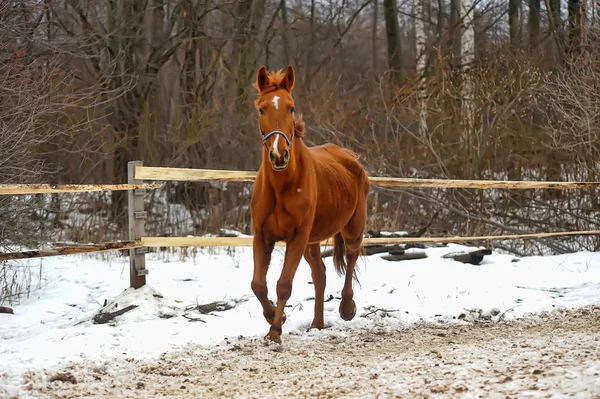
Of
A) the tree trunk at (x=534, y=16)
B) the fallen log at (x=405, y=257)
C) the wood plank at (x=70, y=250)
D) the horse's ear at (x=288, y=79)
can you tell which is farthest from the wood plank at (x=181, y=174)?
the tree trunk at (x=534, y=16)

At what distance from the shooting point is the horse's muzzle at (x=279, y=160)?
5305mm

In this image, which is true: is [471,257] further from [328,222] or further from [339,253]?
[328,222]

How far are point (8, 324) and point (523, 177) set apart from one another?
11187 mm

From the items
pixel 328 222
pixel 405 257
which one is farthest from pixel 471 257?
pixel 328 222

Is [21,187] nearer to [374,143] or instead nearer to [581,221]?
[374,143]

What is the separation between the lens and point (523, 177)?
14.7 m

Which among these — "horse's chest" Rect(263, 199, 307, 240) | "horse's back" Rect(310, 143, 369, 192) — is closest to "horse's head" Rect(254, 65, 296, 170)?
"horse's chest" Rect(263, 199, 307, 240)

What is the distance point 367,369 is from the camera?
4699mm

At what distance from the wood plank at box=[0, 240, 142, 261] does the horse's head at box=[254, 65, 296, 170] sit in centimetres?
220

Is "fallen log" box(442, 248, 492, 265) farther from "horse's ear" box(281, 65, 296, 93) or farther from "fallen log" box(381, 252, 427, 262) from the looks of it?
"horse's ear" box(281, 65, 296, 93)

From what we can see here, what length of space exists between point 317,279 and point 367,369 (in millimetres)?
2012

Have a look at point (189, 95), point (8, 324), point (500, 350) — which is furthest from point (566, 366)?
point (189, 95)

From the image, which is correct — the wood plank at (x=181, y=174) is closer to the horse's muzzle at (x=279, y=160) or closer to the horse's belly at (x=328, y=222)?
the horse's belly at (x=328, y=222)

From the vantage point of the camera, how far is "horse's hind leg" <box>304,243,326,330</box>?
21.4 ft
